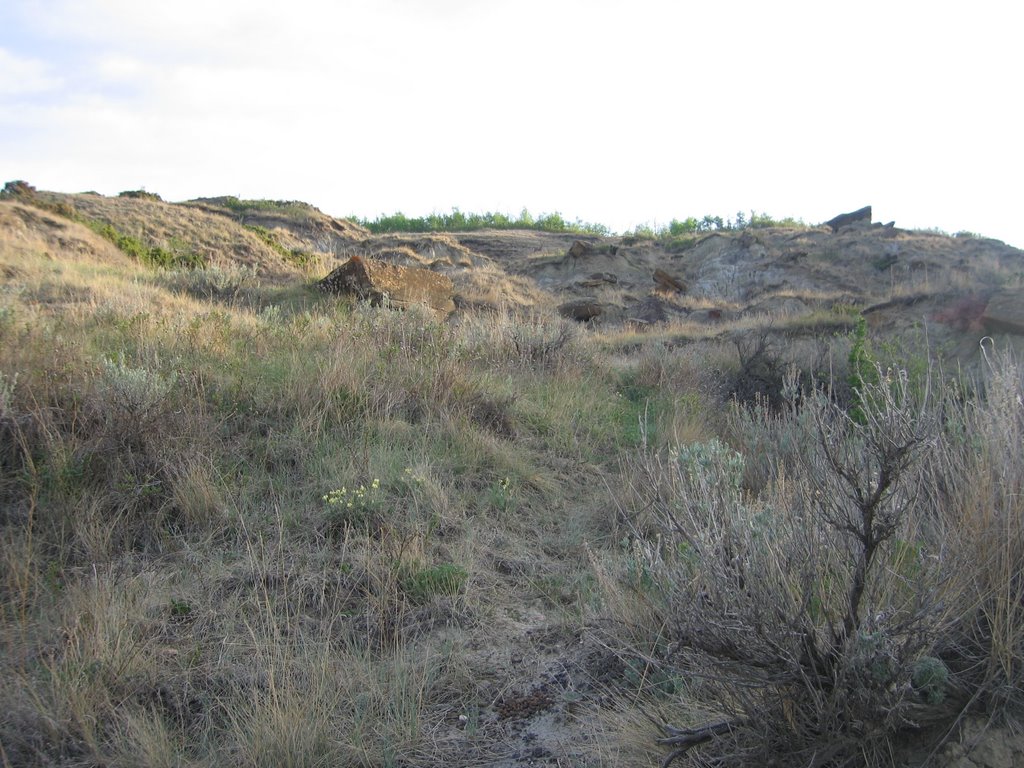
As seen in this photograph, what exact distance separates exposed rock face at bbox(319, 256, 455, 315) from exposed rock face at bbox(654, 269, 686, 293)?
13.2 meters

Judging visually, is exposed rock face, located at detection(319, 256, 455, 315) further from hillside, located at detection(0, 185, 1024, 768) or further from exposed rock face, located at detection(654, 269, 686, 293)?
exposed rock face, located at detection(654, 269, 686, 293)

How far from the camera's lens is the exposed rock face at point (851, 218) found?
1159 inches

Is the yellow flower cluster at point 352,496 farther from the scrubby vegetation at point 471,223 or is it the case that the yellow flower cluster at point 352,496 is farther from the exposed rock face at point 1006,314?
the scrubby vegetation at point 471,223

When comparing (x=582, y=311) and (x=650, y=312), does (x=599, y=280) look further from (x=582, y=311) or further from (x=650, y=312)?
(x=582, y=311)

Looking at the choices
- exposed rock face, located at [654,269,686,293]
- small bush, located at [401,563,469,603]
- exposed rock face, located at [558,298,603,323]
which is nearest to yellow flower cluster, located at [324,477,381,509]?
small bush, located at [401,563,469,603]

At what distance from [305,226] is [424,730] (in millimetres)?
28186

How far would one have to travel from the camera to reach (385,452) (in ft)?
17.7

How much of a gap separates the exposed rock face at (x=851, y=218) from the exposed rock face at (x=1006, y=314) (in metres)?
20.4

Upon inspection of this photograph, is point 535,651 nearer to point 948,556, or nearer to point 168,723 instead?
point 168,723

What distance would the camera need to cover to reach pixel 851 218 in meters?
29.8

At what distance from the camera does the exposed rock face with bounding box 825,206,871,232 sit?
2944 centimetres

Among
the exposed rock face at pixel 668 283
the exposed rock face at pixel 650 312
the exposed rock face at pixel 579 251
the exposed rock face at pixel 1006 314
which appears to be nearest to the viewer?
the exposed rock face at pixel 1006 314

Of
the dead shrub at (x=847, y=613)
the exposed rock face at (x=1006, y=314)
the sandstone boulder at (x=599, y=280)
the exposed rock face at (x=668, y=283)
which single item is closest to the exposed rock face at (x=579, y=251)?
the sandstone boulder at (x=599, y=280)

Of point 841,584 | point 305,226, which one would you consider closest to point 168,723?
point 841,584
